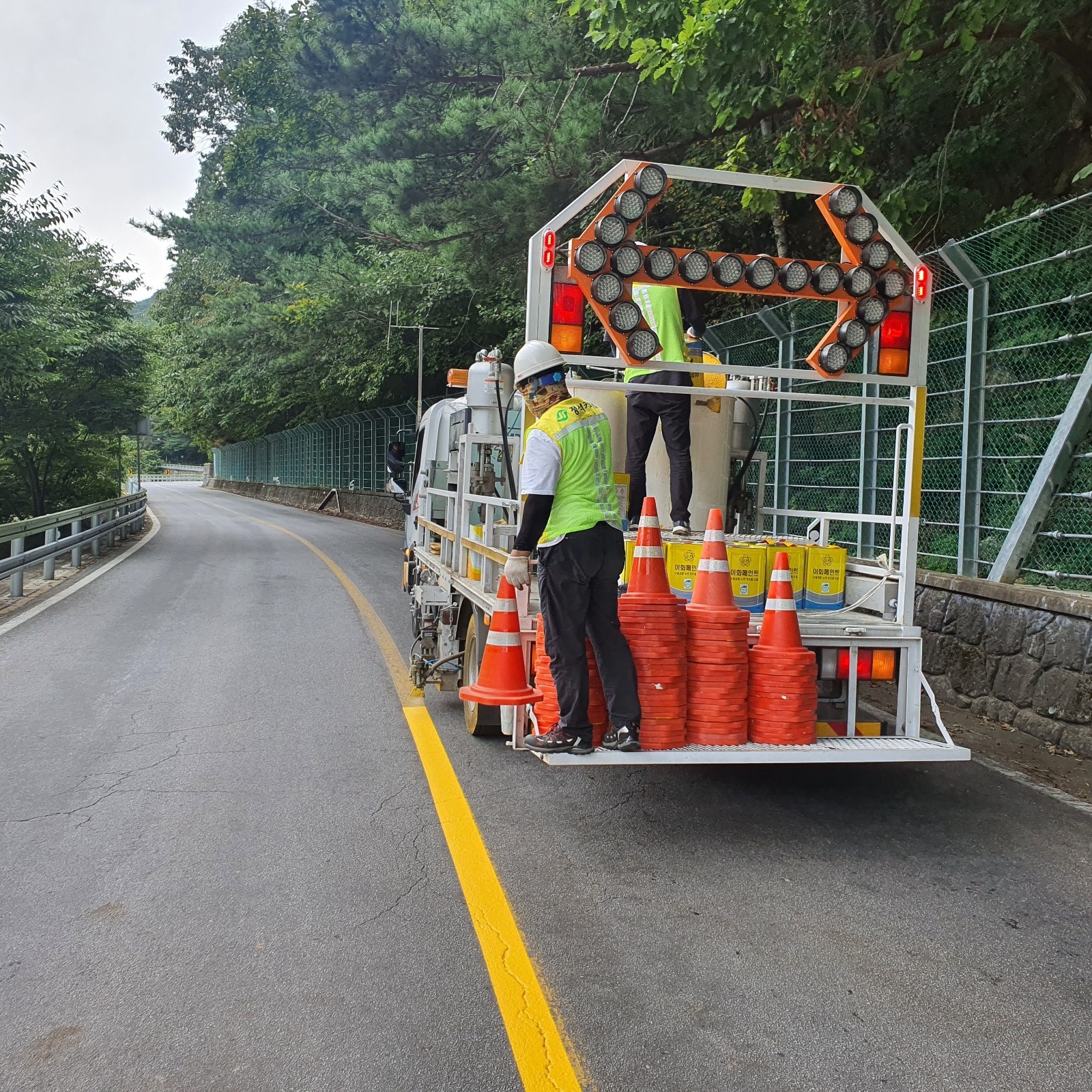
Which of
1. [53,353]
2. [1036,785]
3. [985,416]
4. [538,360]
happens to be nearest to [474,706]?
[538,360]

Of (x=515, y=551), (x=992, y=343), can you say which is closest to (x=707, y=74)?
(x=992, y=343)

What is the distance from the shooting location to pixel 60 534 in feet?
66.1

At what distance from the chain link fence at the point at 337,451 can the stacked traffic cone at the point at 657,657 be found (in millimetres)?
7839

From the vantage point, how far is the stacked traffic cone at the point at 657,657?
4609mm

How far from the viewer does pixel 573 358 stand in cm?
481

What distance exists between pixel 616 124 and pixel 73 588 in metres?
9.36

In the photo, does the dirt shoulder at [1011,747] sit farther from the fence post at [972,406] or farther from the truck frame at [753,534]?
the fence post at [972,406]

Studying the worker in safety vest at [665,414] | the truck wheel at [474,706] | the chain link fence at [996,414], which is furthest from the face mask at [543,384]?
the chain link fence at [996,414]

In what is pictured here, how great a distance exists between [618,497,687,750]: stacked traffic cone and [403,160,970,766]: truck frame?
13 centimetres

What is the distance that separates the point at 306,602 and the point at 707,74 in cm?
745

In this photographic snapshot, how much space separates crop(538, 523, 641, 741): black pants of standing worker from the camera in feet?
14.8

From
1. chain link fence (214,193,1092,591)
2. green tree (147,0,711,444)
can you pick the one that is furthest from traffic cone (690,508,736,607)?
green tree (147,0,711,444)

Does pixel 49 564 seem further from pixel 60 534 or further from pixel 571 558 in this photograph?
pixel 571 558

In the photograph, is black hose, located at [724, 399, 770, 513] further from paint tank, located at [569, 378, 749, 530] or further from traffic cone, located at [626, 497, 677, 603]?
traffic cone, located at [626, 497, 677, 603]
